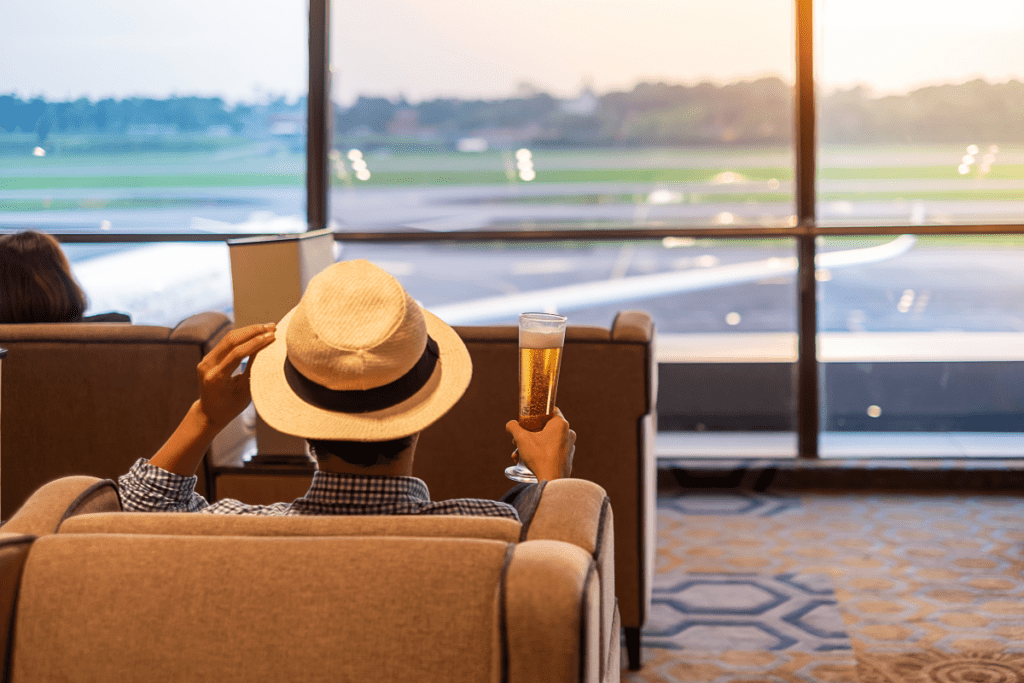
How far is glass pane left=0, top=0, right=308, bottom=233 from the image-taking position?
429cm

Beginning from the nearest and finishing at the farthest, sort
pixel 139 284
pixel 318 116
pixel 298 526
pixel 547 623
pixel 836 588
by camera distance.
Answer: pixel 547 623 → pixel 298 526 → pixel 836 588 → pixel 318 116 → pixel 139 284

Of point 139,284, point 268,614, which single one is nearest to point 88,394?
point 268,614

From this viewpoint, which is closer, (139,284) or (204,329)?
→ (204,329)

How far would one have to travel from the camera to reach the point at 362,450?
3.87 feet

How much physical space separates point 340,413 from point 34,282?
171 centimetres

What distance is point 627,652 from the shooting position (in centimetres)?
250

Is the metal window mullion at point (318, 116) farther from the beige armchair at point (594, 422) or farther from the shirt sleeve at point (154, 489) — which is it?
the shirt sleeve at point (154, 489)

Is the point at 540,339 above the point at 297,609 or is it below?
above

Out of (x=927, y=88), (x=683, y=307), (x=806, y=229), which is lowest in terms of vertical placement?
(x=683, y=307)

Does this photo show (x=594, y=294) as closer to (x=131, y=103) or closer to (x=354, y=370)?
(x=131, y=103)

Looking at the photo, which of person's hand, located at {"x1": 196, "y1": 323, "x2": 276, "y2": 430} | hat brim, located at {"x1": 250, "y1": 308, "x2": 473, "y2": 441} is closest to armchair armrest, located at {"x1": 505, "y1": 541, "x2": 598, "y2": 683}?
hat brim, located at {"x1": 250, "y1": 308, "x2": 473, "y2": 441}

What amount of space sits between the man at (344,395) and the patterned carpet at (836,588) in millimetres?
1470

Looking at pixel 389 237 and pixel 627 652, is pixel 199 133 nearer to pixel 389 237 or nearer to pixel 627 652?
pixel 389 237

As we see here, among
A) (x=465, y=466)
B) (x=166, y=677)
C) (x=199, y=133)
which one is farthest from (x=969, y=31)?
(x=166, y=677)
